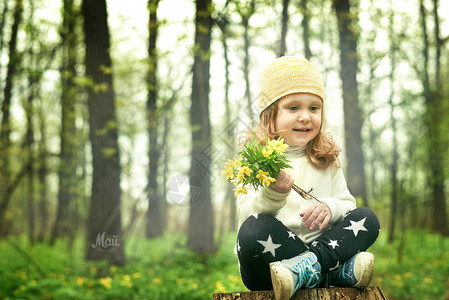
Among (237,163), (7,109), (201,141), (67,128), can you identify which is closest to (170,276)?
(201,141)

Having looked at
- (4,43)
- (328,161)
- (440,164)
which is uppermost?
(4,43)

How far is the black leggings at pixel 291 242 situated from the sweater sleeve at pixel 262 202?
0.03 meters

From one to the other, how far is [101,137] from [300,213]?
4.37 meters

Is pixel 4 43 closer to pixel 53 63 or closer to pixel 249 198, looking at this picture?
pixel 53 63

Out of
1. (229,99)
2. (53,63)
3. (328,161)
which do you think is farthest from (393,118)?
(53,63)

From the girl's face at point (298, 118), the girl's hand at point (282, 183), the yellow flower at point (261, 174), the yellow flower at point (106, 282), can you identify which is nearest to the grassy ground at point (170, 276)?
the yellow flower at point (106, 282)

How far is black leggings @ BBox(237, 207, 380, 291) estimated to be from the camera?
158 cm

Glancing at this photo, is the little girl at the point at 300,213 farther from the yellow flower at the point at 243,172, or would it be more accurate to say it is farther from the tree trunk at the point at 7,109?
the tree trunk at the point at 7,109

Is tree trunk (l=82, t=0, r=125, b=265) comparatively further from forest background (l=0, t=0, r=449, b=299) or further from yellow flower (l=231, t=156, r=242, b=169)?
yellow flower (l=231, t=156, r=242, b=169)

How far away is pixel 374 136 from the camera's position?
8.23 meters

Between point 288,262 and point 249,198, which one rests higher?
point 249,198

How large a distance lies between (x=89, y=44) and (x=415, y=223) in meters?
7.60

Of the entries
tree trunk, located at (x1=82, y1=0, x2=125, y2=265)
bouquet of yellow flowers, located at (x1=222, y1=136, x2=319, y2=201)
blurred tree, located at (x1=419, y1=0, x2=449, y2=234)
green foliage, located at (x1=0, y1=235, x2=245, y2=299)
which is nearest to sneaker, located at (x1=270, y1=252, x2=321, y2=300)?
bouquet of yellow flowers, located at (x1=222, y1=136, x2=319, y2=201)

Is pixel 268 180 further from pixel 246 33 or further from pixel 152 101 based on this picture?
pixel 152 101
